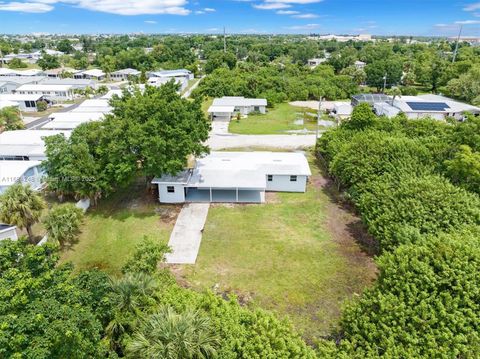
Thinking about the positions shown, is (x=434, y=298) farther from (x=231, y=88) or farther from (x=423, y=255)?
(x=231, y=88)

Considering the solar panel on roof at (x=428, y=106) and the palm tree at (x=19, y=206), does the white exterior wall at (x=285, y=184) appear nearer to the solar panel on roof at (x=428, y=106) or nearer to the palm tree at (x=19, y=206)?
the palm tree at (x=19, y=206)

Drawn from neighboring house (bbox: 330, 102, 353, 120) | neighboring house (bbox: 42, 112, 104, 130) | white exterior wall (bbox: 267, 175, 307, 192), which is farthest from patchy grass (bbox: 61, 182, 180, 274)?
neighboring house (bbox: 330, 102, 353, 120)

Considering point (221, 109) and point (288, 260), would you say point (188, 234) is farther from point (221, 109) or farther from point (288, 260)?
point (221, 109)

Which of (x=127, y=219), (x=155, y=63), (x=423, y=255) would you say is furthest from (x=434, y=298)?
(x=155, y=63)

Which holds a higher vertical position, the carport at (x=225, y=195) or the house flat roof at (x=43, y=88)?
the house flat roof at (x=43, y=88)

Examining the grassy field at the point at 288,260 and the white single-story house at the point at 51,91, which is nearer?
the grassy field at the point at 288,260

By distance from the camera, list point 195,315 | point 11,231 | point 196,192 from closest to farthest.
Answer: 1. point 195,315
2. point 11,231
3. point 196,192

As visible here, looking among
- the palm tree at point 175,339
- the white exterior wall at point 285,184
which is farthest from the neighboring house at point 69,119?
the palm tree at point 175,339
